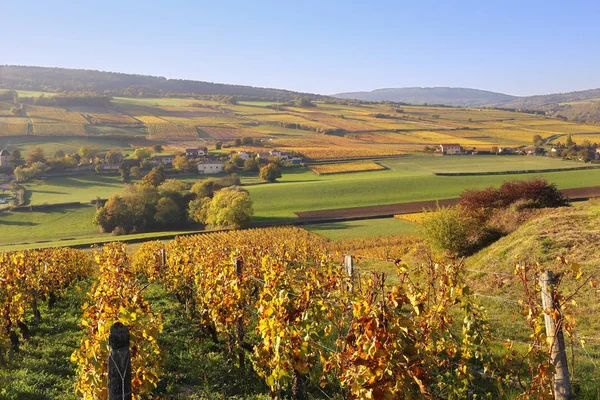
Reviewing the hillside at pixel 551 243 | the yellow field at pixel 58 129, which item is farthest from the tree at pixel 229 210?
the yellow field at pixel 58 129

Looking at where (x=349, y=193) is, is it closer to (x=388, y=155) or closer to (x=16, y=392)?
(x=388, y=155)

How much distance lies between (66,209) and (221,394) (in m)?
51.3

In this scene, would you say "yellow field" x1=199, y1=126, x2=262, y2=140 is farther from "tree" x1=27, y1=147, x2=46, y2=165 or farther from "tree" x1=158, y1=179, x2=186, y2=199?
"tree" x1=158, y1=179, x2=186, y2=199

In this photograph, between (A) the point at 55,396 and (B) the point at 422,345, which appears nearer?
(B) the point at 422,345

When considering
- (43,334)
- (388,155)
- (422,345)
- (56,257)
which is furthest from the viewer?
(388,155)

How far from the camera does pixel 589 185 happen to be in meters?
52.6

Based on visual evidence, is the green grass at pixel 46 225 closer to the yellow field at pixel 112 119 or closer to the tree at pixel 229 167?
the tree at pixel 229 167

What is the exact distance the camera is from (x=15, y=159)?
7319cm

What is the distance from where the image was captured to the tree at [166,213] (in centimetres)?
4950

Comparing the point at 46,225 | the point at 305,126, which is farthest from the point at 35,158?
the point at 305,126

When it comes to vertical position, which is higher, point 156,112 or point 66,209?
point 156,112

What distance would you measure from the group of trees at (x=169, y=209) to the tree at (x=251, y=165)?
641 inches

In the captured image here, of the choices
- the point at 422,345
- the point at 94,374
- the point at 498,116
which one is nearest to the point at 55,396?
the point at 94,374

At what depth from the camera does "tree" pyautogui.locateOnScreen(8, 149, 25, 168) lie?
72.3 meters
